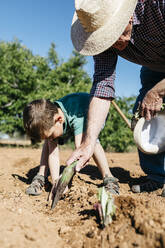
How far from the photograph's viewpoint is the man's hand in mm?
2191

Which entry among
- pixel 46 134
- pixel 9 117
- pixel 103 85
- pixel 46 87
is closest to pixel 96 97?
pixel 103 85

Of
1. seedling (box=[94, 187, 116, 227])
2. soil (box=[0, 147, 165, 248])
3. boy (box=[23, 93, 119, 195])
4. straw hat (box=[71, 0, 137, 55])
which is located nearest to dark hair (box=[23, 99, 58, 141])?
boy (box=[23, 93, 119, 195])

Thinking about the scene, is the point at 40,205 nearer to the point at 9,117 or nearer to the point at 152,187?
the point at 152,187

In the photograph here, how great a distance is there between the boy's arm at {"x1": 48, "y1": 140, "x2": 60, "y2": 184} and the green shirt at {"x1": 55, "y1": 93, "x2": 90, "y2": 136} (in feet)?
0.74

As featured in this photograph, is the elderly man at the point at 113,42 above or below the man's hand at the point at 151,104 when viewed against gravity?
above

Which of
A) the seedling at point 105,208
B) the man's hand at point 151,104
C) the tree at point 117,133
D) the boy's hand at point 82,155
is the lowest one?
the tree at point 117,133

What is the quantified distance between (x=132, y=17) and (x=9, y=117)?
25.7ft

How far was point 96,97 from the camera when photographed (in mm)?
2326

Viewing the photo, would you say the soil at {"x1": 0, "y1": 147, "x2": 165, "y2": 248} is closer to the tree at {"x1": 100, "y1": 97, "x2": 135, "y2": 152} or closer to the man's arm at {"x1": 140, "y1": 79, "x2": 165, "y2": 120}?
the man's arm at {"x1": 140, "y1": 79, "x2": 165, "y2": 120}

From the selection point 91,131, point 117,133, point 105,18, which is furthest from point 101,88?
point 117,133

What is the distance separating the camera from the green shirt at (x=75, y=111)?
9.21 ft

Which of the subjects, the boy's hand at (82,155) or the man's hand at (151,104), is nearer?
the boy's hand at (82,155)

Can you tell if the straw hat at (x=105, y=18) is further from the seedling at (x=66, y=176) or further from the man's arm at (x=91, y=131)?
the seedling at (x=66, y=176)

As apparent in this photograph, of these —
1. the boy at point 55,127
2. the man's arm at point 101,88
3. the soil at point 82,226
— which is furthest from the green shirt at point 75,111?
the soil at point 82,226
